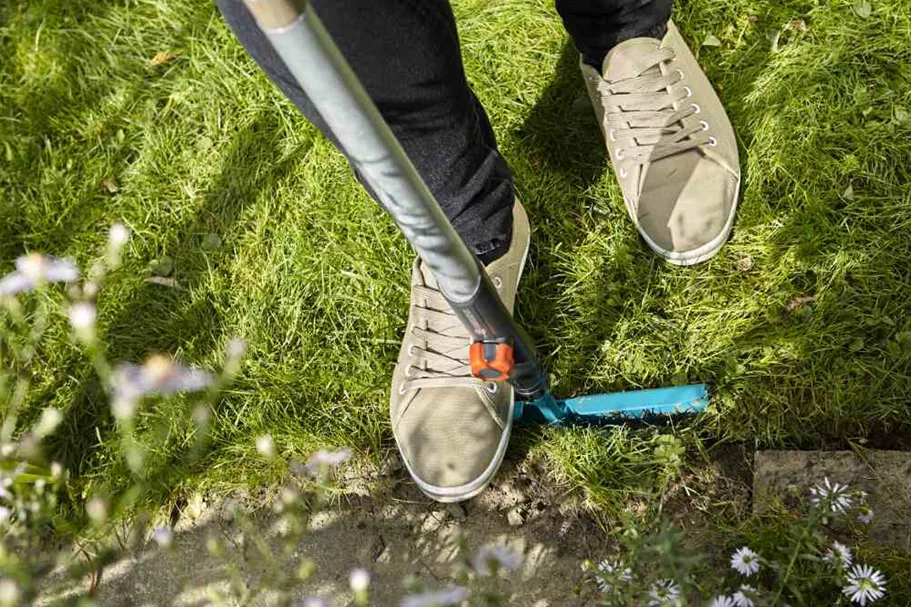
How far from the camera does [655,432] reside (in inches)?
69.6

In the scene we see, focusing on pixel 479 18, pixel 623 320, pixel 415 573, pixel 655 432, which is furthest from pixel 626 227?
pixel 415 573

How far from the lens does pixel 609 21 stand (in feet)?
6.11

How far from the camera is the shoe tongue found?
A: 1.90 meters

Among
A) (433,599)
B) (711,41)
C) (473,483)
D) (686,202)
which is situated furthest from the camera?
(711,41)

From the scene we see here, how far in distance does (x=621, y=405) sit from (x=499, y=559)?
47 cm

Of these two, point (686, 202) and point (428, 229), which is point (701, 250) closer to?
point (686, 202)

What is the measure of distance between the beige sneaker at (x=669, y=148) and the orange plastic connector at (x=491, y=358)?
1.97ft

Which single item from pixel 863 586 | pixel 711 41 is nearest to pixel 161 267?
pixel 711 41

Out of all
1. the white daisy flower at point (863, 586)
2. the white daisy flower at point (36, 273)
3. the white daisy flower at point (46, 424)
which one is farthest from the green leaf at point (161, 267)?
the white daisy flower at point (863, 586)

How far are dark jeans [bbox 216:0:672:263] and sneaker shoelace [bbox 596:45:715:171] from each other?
18cm

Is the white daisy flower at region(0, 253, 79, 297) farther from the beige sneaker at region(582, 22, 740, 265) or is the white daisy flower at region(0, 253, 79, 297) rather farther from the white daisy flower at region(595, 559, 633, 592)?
the white daisy flower at region(595, 559, 633, 592)

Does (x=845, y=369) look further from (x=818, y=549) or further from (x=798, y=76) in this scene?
(x=798, y=76)

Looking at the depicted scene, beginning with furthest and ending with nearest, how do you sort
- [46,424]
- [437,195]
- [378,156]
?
[46,424] < [437,195] < [378,156]

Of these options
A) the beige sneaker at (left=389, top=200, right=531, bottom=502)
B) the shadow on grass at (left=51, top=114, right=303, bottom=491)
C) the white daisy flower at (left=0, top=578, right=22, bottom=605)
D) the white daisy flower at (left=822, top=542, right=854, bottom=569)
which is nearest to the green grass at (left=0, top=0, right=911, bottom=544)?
the shadow on grass at (left=51, top=114, right=303, bottom=491)
